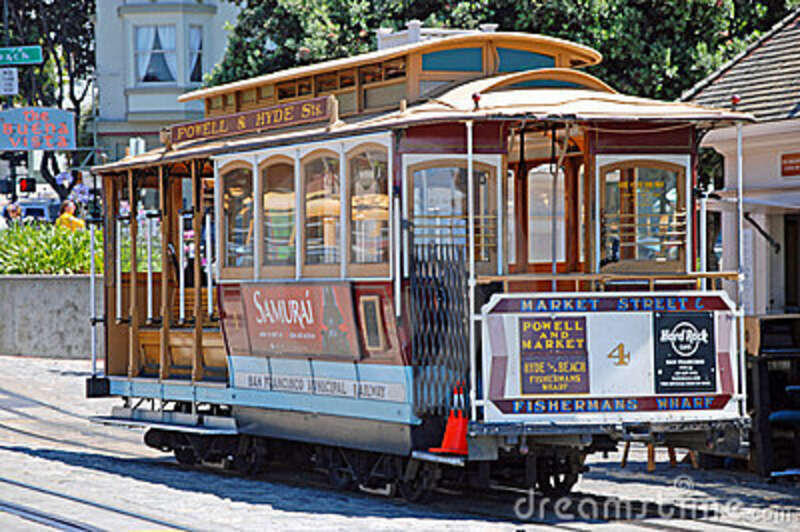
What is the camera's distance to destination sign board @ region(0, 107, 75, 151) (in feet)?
104

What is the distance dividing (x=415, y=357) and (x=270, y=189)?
2.60 meters

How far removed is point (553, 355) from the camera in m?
11.2

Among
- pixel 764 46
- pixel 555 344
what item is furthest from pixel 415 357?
→ pixel 764 46

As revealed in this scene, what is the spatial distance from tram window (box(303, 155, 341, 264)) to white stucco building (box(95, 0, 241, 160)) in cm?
2644

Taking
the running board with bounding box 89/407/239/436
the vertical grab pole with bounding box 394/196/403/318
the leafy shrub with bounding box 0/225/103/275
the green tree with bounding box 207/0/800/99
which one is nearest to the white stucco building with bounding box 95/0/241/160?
the leafy shrub with bounding box 0/225/103/275

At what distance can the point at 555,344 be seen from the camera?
11211 millimetres

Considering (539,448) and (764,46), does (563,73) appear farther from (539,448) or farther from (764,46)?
(764,46)

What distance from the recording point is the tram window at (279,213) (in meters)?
13.1

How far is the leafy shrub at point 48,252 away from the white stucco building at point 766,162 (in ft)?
39.8

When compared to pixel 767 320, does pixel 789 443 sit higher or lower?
lower

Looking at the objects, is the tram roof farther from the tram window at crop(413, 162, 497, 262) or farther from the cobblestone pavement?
A: the cobblestone pavement

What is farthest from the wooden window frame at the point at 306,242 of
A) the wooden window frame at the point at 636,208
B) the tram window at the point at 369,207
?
the wooden window frame at the point at 636,208

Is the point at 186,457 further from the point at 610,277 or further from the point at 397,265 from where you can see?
the point at 610,277

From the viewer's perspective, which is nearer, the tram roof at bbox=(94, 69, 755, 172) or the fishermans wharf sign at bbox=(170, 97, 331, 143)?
the tram roof at bbox=(94, 69, 755, 172)
